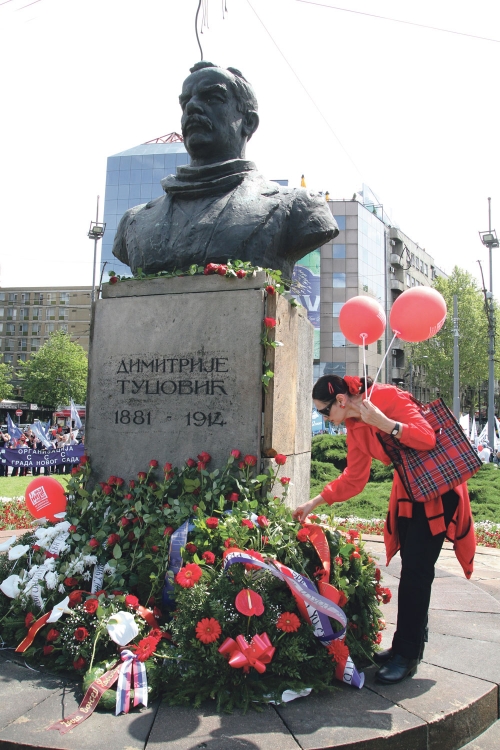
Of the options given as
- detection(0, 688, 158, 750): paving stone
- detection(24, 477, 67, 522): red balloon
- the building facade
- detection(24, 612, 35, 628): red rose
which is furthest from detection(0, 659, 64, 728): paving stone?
the building facade

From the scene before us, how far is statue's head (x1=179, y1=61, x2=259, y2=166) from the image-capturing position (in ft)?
14.0

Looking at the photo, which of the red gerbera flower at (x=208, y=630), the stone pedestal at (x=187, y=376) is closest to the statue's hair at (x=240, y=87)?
the stone pedestal at (x=187, y=376)

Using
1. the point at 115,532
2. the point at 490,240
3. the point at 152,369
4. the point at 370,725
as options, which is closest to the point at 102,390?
the point at 152,369

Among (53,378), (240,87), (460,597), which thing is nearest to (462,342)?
(53,378)

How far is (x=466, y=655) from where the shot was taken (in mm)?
3215

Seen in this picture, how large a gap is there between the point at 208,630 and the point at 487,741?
1.32 metres

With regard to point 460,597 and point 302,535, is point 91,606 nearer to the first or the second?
point 302,535

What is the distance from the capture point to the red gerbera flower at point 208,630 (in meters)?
2.67

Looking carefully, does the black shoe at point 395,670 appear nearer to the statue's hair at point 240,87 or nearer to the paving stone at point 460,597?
the paving stone at point 460,597

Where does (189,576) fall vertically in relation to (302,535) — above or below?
below

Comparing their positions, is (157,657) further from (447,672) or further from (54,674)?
(447,672)

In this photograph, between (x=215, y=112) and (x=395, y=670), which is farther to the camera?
(x=215, y=112)

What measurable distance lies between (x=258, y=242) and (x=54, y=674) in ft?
9.40

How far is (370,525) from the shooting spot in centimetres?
816
